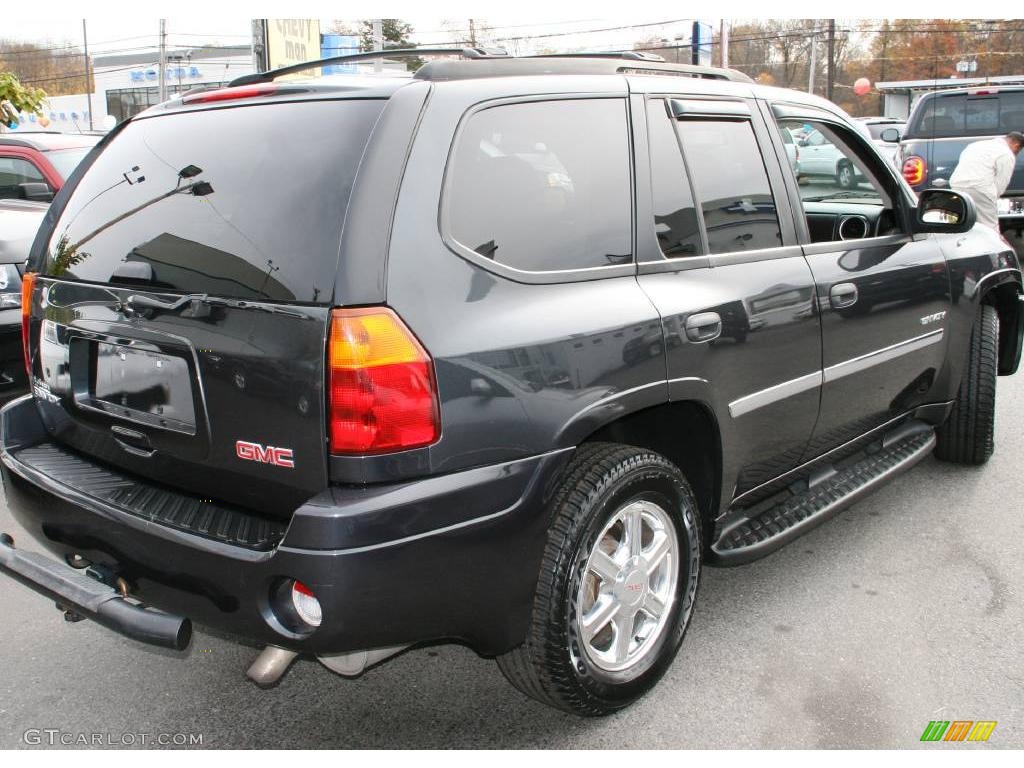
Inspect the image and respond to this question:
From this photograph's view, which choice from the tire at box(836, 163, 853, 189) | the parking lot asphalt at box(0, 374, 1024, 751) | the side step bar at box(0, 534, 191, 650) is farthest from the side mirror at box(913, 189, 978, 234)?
the side step bar at box(0, 534, 191, 650)

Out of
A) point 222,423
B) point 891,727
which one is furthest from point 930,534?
point 222,423

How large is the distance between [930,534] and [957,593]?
595mm

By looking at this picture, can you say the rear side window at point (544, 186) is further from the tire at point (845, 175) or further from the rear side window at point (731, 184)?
the tire at point (845, 175)

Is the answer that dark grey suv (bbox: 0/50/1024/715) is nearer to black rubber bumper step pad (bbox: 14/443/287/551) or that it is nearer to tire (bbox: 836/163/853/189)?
black rubber bumper step pad (bbox: 14/443/287/551)

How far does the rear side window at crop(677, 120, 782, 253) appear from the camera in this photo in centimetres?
299

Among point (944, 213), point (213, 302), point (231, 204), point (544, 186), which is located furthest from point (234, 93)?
point (944, 213)

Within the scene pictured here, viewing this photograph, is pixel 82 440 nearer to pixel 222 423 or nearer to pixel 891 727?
pixel 222 423

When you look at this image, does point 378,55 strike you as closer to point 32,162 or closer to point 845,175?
Result: point 845,175

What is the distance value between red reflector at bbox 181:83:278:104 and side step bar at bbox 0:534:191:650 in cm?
136

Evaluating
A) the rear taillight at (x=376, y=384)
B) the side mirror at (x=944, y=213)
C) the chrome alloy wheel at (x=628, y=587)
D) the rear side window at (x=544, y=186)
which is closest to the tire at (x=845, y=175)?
the side mirror at (x=944, y=213)

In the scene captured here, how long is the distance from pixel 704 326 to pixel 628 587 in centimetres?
81

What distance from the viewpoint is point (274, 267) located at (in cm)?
220

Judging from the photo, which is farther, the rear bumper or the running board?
the running board

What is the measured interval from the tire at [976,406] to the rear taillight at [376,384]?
3404 mm
